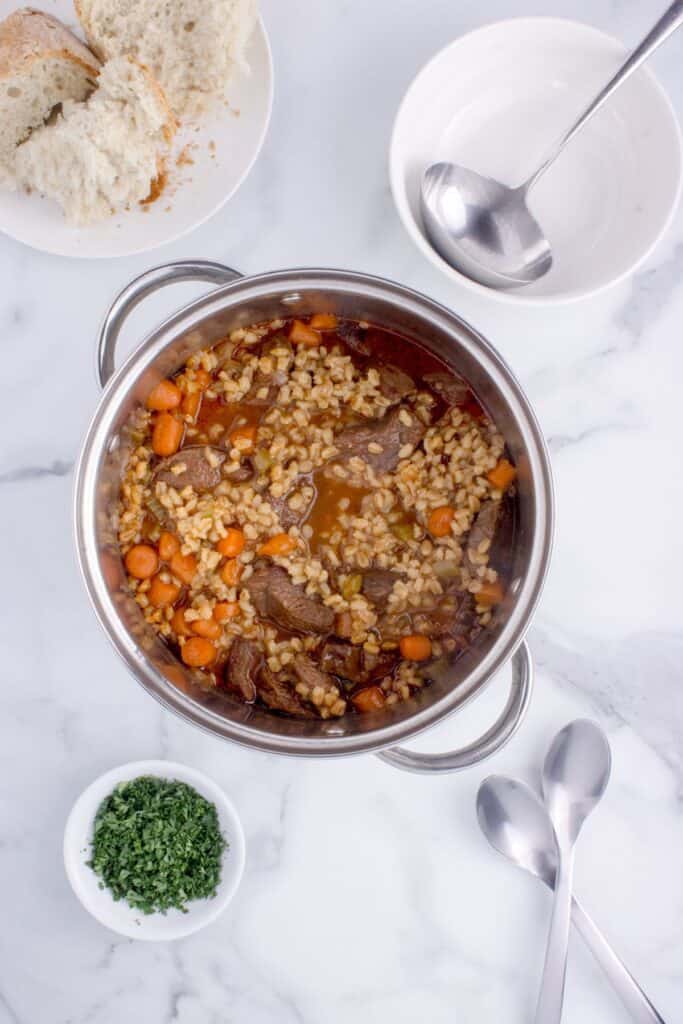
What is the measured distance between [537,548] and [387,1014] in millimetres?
1558

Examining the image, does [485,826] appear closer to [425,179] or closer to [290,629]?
[290,629]

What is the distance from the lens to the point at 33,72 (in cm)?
227

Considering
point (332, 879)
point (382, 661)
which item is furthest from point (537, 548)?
point (332, 879)

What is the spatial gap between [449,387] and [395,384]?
15 cm

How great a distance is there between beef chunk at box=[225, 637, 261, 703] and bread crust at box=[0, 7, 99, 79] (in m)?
1.58

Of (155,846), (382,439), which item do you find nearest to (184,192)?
(382,439)

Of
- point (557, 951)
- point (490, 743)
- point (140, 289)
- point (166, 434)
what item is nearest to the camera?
→ point (140, 289)

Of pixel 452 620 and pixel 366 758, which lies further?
pixel 366 758

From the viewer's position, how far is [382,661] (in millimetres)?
2393

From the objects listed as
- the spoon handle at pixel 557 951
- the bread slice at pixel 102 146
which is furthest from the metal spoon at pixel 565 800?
the bread slice at pixel 102 146

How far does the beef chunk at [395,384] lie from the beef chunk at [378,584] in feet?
1.53

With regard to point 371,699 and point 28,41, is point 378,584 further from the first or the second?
point 28,41

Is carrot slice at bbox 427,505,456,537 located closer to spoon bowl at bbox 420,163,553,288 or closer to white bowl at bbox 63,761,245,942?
spoon bowl at bbox 420,163,553,288

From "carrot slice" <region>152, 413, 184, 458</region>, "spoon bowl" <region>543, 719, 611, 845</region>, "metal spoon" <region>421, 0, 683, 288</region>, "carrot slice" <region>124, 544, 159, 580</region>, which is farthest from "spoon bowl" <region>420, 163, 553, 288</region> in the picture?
"spoon bowl" <region>543, 719, 611, 845</region>
